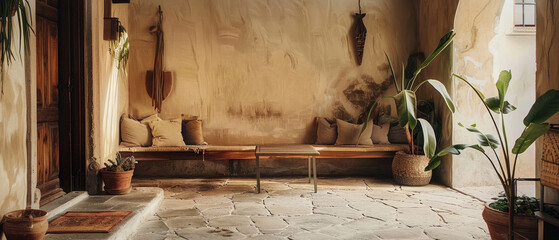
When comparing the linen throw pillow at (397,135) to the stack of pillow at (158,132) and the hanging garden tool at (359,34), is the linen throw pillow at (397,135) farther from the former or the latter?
the stack of pillow at (158,132)

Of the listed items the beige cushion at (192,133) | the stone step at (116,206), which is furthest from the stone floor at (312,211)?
the beige cushion at (192,133)

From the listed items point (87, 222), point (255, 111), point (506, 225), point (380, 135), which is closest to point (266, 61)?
point (255, 111)

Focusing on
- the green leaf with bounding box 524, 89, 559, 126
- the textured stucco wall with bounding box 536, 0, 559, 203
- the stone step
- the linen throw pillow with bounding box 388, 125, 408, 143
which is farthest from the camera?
the linen throw pillow with bounding box 388, 125, 408, 143

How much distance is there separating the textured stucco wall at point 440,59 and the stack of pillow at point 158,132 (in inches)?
132


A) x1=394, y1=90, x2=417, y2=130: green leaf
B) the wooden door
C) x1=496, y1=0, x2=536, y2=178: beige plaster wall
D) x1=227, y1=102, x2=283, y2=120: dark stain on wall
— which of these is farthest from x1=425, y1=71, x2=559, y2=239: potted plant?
x1=227, y1=102, x2=283, y2=120: dark stain on wall

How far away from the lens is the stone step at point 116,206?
359cm

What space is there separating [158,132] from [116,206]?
2.24 metres

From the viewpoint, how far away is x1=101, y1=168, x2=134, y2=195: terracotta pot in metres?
4.99

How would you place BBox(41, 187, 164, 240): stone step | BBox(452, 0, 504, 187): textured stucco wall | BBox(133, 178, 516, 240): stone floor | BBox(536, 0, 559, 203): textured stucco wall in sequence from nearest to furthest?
BBox(41, 187, 164, 240): stone step
BBox(536, 0, 559, 203): textured stucco wall
BBox(133, 178, 516, 240): stone floor
BBox(452, 0, 504, 187): textured stucco wall

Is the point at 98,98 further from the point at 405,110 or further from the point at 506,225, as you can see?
the point at 506,225

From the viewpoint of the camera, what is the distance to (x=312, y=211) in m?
4.88

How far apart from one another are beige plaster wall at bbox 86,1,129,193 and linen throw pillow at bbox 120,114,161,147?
0.42 m

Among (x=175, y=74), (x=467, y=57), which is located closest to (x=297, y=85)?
(x=175, y=74)

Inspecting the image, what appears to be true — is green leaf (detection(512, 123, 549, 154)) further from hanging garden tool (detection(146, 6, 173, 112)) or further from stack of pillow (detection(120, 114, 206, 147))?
hanging garden tool (detection(146, 6, 173, 112))
